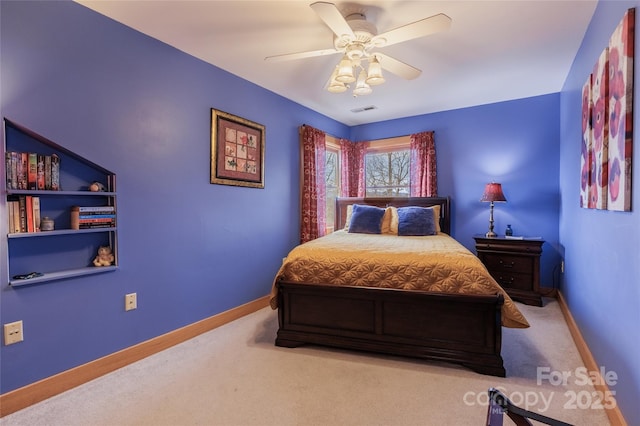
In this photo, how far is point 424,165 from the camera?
4520 mm

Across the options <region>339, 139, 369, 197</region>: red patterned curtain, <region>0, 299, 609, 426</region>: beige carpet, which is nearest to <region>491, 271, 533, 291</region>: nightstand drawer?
<region>0, 299, 609, 426</region>: beige carpet

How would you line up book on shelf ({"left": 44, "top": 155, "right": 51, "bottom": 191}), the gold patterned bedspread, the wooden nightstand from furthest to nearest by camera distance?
1. the wooden nightstand
2. the gold patterned bedspread
3. book on shelf ({"left": 44, "top": 155, "right": 51, "bottom": 191})

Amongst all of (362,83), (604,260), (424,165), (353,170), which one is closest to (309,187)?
(353,170)

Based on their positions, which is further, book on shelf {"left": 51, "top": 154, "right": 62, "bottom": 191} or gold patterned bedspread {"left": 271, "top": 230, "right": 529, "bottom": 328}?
gold patterned bedspread {"left": 271, "top": 230, "right": 529, "bottom": 328}

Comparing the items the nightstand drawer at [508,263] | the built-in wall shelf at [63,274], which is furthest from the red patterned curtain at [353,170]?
the built-in wall shelf at [63,274]

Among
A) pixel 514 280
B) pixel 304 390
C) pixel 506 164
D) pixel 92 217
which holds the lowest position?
pixel 304 390

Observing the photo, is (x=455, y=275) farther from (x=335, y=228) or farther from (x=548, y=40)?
(x=335, y=228)

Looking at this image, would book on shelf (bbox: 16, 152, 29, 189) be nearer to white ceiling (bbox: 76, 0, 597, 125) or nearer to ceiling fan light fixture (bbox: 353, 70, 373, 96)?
white ceiling (bbox: 76, 0, 597, 125)

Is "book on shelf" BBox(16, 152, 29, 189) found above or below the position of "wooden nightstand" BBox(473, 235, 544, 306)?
above

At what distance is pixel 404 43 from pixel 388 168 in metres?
2.57

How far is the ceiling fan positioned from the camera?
1780 millimetres

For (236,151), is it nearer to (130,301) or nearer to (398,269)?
(130,301)

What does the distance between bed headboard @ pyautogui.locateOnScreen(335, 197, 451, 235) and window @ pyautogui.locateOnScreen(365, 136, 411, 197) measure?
0.48m

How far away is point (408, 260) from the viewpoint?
91.7 inches
